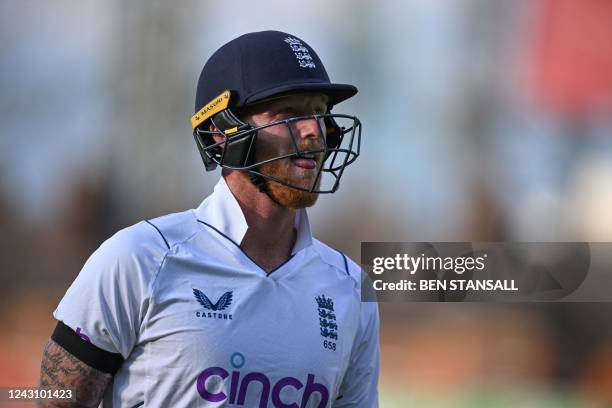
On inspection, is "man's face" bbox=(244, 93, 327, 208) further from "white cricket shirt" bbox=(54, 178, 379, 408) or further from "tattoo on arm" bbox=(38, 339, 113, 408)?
"tattoo on arm" bbox=(38, 339, 113, 408)

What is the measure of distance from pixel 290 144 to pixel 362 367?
0.53 m

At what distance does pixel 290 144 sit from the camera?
1725mm

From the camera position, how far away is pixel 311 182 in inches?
67.9

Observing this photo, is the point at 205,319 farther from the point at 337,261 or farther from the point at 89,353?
the point at 337,261

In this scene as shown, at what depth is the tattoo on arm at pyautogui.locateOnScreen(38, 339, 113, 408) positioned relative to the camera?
161 centimetres

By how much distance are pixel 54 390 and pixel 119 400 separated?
4.8 inches

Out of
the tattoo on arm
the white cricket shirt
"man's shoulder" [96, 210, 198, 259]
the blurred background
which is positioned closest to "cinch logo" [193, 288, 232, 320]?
the white cricket shirt

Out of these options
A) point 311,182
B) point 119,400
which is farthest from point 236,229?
point 119,400

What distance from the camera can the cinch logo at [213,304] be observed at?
1.63 metres

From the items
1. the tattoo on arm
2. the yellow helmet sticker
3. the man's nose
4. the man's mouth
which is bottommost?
the tattoo on arm

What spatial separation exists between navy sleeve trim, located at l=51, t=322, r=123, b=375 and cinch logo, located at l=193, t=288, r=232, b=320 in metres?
0.18

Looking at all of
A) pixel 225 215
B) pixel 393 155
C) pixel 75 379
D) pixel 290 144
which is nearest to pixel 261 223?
pixel 225 215

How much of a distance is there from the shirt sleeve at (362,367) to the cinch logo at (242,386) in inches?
9.2

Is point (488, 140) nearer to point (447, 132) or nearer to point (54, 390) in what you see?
point (447, 132)
